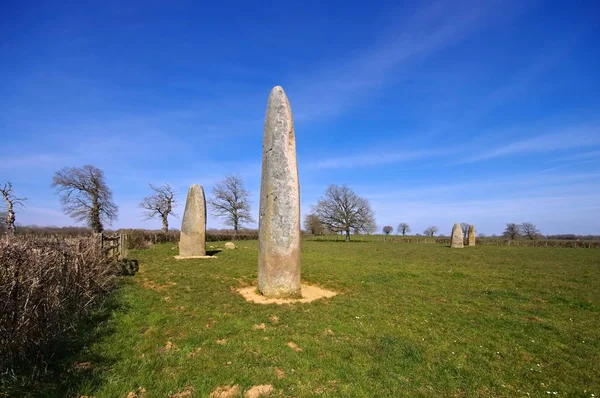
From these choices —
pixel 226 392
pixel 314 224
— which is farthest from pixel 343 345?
pixel 314 224

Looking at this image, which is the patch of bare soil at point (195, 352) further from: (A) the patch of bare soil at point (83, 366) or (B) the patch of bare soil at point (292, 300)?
(B) the patch of bare soil at point (292, 300)

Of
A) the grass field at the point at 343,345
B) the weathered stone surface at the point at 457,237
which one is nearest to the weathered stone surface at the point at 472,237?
the weathered stone surface at the point at 457,237

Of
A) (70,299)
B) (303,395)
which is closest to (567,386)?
(303,395)

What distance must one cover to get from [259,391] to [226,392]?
0.44 meters

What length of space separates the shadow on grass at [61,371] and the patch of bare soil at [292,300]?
3.81 meters

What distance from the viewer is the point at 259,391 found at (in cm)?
434

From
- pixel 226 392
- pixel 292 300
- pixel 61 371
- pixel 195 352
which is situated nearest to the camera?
pixel 226 392

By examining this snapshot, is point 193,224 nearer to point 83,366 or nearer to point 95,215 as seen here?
point 83,366

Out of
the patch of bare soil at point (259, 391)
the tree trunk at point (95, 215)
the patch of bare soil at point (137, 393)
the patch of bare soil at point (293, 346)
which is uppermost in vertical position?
the tree trunk at point (95, 215)

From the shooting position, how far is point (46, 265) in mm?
5371

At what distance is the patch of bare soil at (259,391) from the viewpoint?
4.25 m

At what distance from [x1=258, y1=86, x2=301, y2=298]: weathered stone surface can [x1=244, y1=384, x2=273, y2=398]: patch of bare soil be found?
4.56m

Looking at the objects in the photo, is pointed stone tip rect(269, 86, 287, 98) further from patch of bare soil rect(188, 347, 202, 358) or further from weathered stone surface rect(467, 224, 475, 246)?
weathered stone surface rect(467, 224, 475, 246)

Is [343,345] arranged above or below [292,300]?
below
